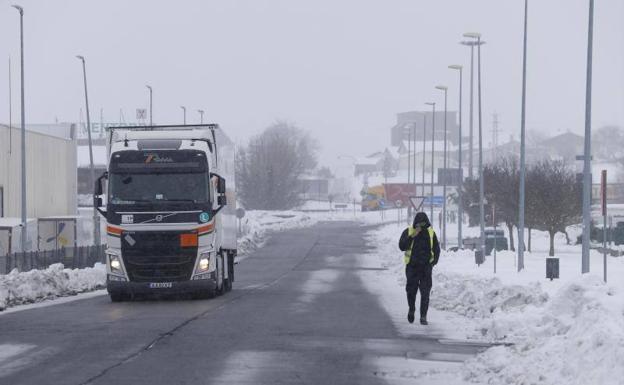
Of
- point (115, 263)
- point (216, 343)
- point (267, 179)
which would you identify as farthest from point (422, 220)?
point (267, 179)

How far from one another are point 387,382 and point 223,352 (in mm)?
2913

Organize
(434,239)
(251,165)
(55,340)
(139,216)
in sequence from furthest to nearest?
(251,165)
(139,216)
(434,239)
(55,340)

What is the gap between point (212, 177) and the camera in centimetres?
2302

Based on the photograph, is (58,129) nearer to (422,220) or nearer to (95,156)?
(95,156)

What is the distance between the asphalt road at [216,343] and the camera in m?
11.9

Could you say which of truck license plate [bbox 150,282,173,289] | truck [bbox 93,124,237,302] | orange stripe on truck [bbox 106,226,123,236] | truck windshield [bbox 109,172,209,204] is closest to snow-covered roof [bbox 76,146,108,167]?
truck [bbox 93,124,237,302]

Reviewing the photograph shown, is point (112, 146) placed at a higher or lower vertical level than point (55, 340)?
higher

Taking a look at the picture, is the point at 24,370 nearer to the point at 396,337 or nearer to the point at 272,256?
the point at 396,337

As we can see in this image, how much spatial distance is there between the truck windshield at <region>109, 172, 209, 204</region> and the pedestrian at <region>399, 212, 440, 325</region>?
5.90 metres

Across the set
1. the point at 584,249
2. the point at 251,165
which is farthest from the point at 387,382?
the point at 251,165

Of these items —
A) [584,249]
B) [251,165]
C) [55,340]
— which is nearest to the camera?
[55,340]

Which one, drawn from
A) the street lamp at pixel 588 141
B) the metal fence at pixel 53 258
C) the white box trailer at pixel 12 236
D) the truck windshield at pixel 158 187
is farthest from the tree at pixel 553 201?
the truck windshield at pixel 158 187

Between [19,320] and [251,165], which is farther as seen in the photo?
[251,165]

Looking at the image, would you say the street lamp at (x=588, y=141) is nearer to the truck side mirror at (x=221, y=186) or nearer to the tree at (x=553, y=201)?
the truck side mirror at (x=221, y=186)
